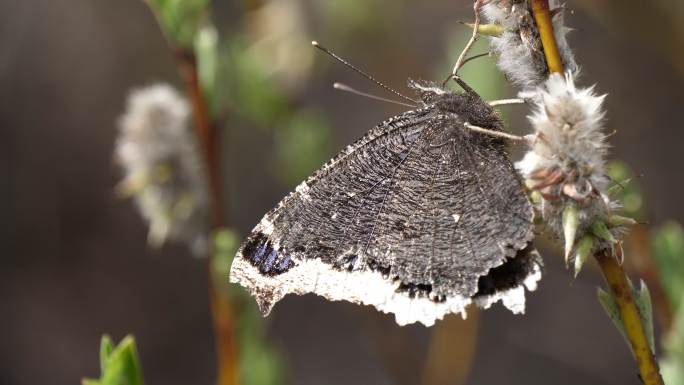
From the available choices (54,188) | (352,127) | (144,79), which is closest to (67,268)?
(54,188)

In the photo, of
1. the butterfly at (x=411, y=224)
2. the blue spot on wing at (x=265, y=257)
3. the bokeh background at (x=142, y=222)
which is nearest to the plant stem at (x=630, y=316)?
the butterfly at (x=411, y=224)

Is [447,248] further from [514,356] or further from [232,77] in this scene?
[514,356]

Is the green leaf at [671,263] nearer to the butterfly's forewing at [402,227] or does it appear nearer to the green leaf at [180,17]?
the butterfly's forewing at [402,227]

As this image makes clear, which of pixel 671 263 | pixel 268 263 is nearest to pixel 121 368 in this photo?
pixel 268 263

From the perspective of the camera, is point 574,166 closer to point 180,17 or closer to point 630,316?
point 630,316

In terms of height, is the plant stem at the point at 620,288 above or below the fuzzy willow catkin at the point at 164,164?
below
